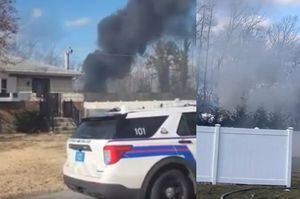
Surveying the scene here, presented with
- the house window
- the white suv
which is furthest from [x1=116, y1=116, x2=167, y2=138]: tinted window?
the house window

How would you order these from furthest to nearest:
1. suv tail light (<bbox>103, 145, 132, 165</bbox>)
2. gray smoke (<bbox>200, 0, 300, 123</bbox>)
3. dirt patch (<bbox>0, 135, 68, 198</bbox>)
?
dirt patch (<bbox>0, 135, 68, 198</bbox>) → gray smoke (<bbox>200, 0, 300, 123</bbox>) → suv tail light (<bbox>103, 145, 132, 165</bbox>)

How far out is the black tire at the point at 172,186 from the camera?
235cm

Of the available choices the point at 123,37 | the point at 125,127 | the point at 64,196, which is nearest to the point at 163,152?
the point at 125,127

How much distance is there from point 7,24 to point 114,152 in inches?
27.5

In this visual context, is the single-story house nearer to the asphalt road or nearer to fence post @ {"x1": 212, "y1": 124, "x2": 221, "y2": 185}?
the asphalt road

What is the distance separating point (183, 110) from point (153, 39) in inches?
13.0

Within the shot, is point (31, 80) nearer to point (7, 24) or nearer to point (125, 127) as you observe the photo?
point (7, 24)

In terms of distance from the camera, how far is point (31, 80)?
2432mm

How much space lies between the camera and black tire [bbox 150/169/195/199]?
2352 millimetres

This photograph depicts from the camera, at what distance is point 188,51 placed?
2385 millimetres

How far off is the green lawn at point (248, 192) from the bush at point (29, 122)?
2.48ft

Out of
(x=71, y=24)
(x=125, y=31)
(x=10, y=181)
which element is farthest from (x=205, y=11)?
(x=10, y=181)

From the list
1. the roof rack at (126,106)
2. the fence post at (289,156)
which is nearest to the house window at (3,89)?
the roof rack at (126,106)

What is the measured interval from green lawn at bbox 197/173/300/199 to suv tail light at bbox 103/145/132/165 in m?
0.40
